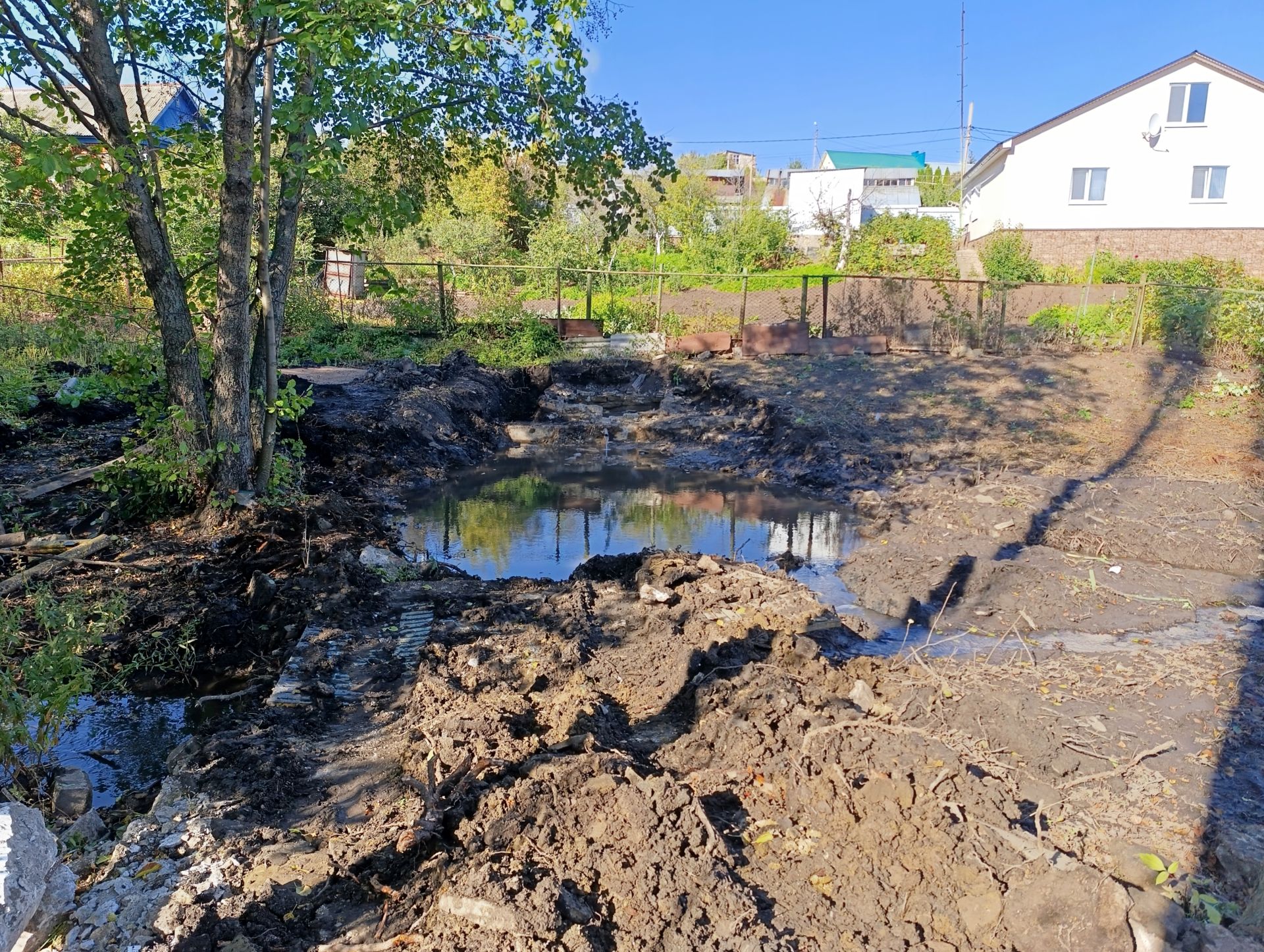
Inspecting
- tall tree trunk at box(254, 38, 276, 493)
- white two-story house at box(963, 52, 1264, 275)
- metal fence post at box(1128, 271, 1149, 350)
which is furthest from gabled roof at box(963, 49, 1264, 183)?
tall tree trunk at box(254, 38, 276, 493)

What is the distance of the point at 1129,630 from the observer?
21.8ft

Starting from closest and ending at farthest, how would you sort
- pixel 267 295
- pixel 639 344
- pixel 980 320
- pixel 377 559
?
pixel 377 559, pixel 267 295, pixel 639 344, pixel 980 320

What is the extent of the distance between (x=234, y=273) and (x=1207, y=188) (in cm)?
3450

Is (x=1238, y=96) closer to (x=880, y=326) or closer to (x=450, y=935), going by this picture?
(x=880, y=326)

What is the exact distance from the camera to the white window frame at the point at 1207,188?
3072 cm

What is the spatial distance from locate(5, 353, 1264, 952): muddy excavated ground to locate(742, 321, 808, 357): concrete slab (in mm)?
8408

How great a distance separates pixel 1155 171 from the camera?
1231 inches

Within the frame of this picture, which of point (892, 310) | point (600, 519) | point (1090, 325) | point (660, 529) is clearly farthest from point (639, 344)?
point (1090, 325)

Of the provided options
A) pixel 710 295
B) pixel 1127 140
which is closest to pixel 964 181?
pixel 1127 140

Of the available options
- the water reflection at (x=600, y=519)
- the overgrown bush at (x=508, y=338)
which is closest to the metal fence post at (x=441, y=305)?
the overgrown bush at (x=508, y=338)

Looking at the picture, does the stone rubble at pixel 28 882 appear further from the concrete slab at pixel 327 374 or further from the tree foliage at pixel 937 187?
the tree foliage at pixel 937 187

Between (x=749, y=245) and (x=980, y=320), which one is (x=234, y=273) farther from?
(x=749, y=245)

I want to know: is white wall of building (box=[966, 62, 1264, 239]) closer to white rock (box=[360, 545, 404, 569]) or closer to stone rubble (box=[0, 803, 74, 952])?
white rock (box=[360, 545, 404, 569])

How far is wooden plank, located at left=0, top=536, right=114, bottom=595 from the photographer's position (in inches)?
235
